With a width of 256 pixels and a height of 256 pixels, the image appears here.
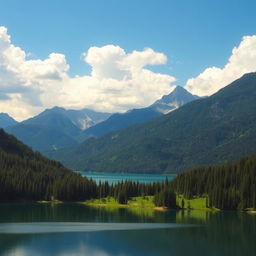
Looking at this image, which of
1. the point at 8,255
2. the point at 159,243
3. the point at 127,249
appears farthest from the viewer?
the point at 159,243

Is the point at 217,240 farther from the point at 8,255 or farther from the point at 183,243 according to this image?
the point at 8,255

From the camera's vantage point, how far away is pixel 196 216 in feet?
627

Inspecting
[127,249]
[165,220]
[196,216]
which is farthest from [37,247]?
[196,216]

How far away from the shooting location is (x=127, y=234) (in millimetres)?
136125

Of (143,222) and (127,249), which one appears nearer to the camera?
(127,249)

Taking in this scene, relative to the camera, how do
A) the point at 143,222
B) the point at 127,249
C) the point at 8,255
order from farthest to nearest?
the point at 143,222 → the point at 127,249 → the point at 8,255

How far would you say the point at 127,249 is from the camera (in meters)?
111

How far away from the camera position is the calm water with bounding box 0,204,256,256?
109 metres

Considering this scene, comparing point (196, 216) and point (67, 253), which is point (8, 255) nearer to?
point (67, 253)

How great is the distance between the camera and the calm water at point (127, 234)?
109375mm

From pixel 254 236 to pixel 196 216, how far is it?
5838cm

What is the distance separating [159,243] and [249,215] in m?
83.8

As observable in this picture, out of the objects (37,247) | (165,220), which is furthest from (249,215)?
(37,247)

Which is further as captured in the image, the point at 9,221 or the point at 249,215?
the point at 249,215
